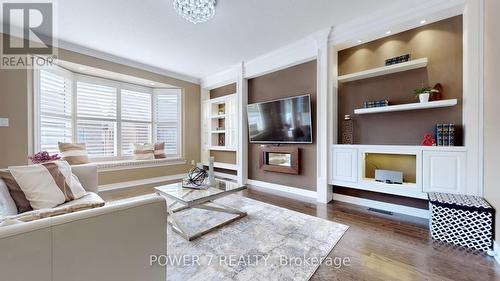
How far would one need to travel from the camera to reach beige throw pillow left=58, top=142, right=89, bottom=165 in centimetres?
345

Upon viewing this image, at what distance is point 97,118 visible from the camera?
14.2ft

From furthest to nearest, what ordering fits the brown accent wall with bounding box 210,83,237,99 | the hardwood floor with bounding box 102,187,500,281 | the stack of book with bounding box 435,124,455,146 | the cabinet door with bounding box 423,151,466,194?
1. the brown accent wall with bounding box 210,83,237,99
2. the stack of book with bounding box 435,124,455,146
3. the cabinet door with bounding box 423,151,466,194
4. the hardwood floor with bounding box 102,187,500,281

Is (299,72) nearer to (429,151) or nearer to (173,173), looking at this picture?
(429,151)

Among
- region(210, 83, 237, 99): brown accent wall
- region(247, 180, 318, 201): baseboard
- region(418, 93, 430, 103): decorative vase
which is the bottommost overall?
region(247, 180, 318, 201): baseboard

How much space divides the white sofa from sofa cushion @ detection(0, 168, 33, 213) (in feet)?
4.17

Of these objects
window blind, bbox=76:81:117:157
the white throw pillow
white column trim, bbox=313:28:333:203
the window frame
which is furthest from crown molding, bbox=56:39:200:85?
white column trim, bbox=313:28:333:203

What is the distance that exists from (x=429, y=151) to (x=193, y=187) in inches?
116

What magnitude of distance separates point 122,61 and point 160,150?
2.16 metres

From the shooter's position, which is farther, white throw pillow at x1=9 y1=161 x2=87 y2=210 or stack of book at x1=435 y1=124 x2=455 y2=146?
stack of book at x1=435 y1=124 x2=455 y2=146

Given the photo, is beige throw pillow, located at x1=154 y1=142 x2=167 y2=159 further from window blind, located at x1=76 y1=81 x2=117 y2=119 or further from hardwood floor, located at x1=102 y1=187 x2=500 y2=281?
hardwood floor, located at x1=102 y1=187 x2=500 y2=281

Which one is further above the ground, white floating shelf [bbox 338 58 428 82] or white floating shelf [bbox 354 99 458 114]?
white floating shelf [bbox 338 58 428 82]

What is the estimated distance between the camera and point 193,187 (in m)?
2.59

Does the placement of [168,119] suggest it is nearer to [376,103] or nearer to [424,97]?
[376,103]

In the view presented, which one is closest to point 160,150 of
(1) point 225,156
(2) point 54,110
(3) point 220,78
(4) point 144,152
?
(4) point 144,152
